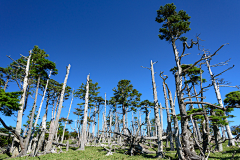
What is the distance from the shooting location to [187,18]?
1330 centimetres

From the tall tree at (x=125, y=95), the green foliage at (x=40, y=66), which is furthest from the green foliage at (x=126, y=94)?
the green foliage at (x=40, y=66)

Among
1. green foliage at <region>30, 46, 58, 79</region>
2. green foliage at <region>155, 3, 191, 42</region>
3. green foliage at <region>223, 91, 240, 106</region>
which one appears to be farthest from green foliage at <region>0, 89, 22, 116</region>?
green foliage at <region>223, 91, 240, 106</region>

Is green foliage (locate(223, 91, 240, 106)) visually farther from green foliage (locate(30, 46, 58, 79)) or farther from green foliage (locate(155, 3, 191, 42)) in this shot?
green foliage (locate(30, 46, 58, 79))

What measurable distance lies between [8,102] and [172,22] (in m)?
17.2

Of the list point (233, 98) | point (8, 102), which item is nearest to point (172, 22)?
point (233, 98)

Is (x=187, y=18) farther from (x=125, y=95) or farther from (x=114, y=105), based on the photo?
(x=114, y=105)

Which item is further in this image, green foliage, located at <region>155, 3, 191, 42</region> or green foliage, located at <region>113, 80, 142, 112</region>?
green foliage, located at <region>113, 80, 142, 112</region>

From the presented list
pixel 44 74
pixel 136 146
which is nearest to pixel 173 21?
pixel 136 146

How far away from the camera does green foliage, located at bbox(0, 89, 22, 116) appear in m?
9.49

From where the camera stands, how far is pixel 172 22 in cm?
1327

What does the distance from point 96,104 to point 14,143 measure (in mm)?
19873

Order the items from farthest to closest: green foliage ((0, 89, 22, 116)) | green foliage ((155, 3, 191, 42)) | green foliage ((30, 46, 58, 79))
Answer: green foliage ((30, 46, 58, 79)) → green foliage ((155, 3, 191, 42)) → green foliage ((0, 89, 22, 116))

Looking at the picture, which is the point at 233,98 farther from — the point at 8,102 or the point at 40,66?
the point at 40,66

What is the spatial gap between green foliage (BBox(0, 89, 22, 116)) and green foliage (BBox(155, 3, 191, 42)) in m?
15.5
